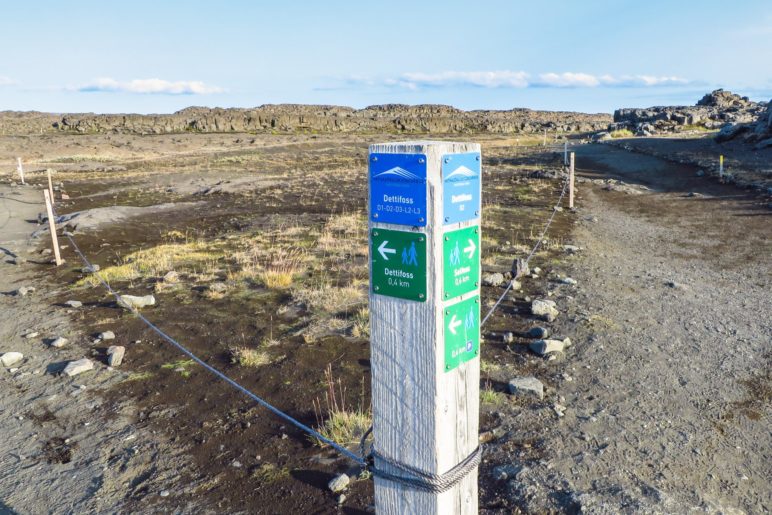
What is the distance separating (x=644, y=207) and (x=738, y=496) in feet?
52.1

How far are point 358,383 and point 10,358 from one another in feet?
14.2

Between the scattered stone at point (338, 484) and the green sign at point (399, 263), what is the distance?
2537mm

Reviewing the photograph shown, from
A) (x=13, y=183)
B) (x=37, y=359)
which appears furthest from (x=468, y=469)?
(x=13, y=183)

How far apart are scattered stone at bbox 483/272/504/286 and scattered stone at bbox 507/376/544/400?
152 inches

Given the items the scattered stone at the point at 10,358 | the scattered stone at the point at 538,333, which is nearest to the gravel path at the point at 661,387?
the scattered stone at the point at 538,333

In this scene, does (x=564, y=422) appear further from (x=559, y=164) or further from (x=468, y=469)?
(x=559, y=164)

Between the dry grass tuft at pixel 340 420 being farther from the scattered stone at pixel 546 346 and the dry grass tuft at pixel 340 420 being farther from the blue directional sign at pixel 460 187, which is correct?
the blue directional sign at pixel 460 187

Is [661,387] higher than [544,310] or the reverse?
the reverse

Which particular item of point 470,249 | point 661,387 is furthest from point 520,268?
point 470,249

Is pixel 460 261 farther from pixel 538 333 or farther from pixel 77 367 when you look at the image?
pixel 77 367

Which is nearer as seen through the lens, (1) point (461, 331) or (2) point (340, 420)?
(1) point (461, 331)

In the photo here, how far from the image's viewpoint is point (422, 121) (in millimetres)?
106062

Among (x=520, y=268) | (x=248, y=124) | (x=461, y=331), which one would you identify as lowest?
(x=520, y=268)

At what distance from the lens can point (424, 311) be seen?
226cm
